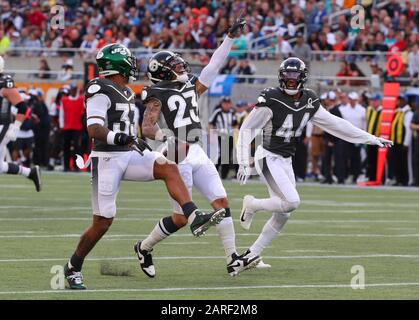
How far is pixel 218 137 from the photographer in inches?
862

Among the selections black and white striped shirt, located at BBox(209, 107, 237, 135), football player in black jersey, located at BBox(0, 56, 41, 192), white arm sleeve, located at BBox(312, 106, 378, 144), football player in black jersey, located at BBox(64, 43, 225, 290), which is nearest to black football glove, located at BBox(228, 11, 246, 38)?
football player in black jersey, located at BBox(64, 43, 225, 290)

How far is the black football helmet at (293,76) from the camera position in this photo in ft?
33.8

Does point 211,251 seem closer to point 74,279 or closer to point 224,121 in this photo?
point 74,279

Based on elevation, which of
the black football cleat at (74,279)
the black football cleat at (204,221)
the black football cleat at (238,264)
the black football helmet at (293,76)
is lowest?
the black football cleat at (238,264)

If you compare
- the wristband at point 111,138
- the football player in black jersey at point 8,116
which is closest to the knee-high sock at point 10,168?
the football player in black jersey at point 8,116

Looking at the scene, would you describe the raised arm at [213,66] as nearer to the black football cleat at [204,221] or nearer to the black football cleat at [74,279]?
the black football cleat at [204,221]

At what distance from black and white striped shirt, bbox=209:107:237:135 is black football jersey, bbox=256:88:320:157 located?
11.7m

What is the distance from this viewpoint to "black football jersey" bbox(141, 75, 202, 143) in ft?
31.3

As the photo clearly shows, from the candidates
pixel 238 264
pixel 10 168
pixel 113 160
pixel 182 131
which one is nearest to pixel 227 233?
pixel 238 264

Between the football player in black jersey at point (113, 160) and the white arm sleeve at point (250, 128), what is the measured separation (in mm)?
1743

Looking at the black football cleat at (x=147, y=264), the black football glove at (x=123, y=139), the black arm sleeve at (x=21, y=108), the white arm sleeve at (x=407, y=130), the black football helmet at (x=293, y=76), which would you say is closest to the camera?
the black football glove at (x=123, y=139)

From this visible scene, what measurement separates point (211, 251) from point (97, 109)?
286 cm

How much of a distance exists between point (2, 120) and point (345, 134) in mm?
5752

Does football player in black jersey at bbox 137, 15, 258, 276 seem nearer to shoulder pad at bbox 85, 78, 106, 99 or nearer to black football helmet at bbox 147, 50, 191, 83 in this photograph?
black football helmet at bbox 147, 50, 191, 83
